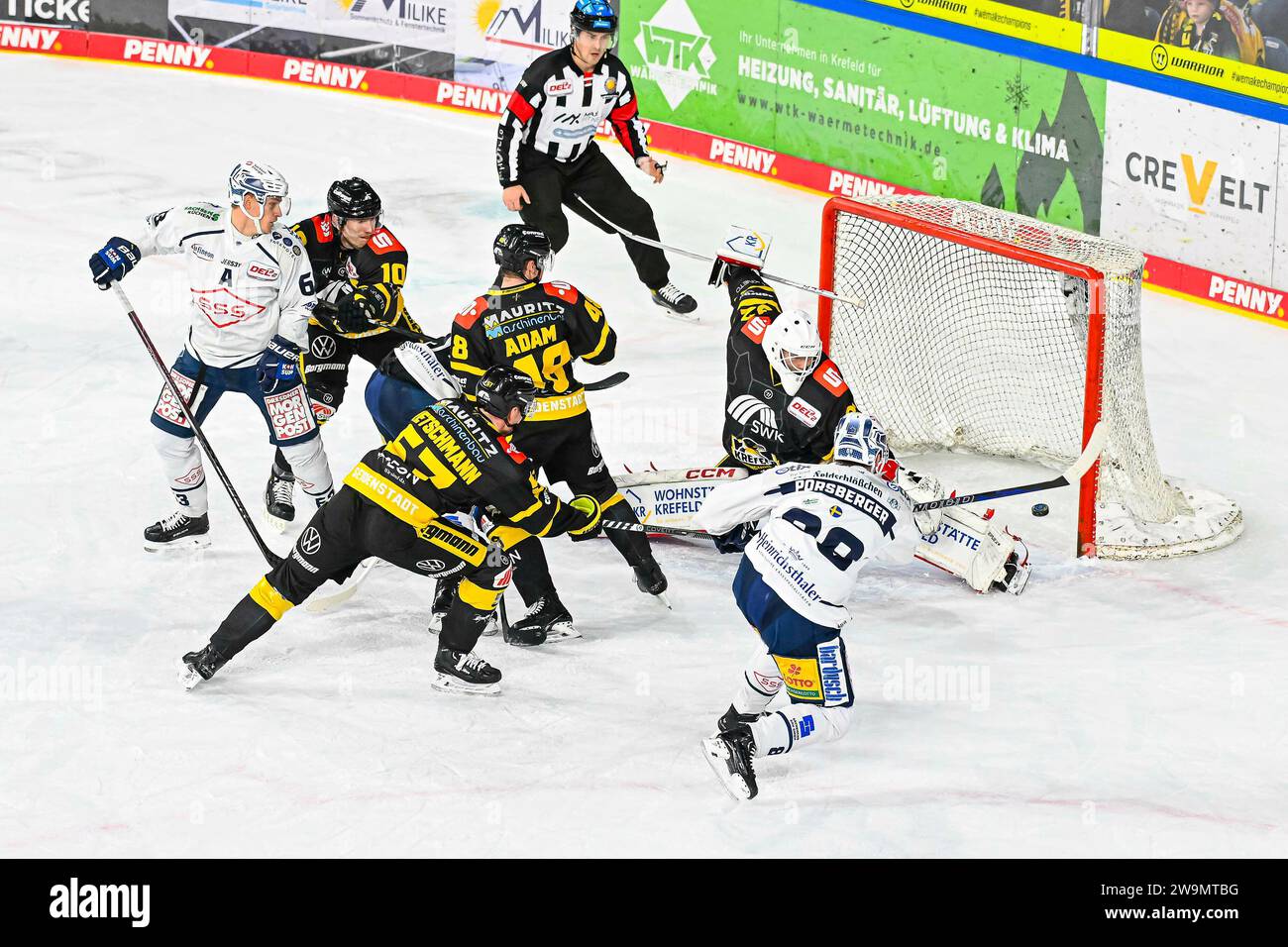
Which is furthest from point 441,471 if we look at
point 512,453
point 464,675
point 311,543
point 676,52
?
point 676,52

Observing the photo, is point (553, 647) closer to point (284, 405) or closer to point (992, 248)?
point (284, 405)

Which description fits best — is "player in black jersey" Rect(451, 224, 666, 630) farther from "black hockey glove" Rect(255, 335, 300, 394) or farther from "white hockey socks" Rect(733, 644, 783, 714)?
"white hockey socks" Rect(733, 644, 783, 714)

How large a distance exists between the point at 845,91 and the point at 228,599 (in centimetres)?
660

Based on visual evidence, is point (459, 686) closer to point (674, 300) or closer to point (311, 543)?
point (311, 543)

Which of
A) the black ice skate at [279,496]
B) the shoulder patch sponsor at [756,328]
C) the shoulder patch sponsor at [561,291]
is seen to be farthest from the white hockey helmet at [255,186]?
the shoulder patch sponsor at [756,328]

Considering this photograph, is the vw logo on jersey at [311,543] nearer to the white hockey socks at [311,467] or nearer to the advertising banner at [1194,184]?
the white hockey socks at [311,467]

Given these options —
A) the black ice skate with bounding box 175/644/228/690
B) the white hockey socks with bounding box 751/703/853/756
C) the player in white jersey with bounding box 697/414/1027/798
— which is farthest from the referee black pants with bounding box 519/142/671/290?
the white hockey socks with bounding box 751/703/853/756

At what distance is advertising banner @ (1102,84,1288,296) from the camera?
1010cm

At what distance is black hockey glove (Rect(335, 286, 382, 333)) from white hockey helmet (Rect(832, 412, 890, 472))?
7.69 ft

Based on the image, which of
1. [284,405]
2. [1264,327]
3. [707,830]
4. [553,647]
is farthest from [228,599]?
[1264,327]

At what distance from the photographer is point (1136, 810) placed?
18.0 ft

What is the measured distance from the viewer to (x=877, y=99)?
11.8m

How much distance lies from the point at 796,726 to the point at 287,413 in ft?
8.95

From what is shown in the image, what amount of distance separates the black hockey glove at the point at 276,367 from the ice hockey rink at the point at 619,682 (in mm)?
784
